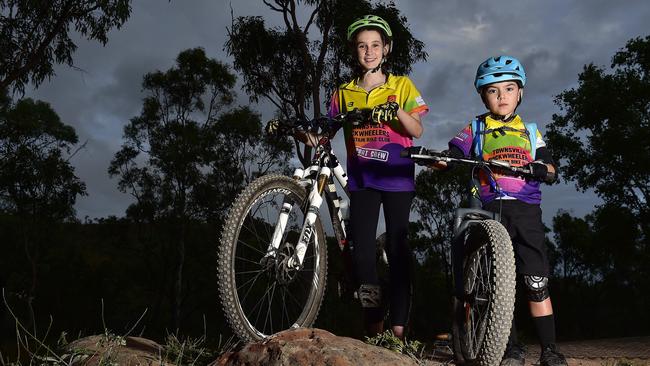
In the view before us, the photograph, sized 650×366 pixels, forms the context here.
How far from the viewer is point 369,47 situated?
15.8 feet

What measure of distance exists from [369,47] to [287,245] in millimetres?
1594

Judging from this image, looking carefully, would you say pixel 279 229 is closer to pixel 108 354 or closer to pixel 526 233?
pixel 108 354

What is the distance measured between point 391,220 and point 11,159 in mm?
28769

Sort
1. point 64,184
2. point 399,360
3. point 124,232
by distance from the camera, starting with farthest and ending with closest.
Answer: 1. point 124,232
2. point 64,184
3. point 399,360

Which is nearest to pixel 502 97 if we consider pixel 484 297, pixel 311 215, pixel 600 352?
pixel 484 297

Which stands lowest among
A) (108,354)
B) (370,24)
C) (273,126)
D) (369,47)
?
(108,354)

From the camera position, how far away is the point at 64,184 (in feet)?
102

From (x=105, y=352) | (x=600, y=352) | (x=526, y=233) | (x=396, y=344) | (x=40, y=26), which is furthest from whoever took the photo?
(x=40, y=26)

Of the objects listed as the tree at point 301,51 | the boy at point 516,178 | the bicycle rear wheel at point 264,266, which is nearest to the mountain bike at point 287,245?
the bicycle rear wheel at point 264,266

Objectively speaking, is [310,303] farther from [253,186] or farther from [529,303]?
[529,303]

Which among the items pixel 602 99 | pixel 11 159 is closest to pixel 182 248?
pixel 11 159

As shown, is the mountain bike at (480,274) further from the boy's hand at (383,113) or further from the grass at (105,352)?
the grass at (105,352)

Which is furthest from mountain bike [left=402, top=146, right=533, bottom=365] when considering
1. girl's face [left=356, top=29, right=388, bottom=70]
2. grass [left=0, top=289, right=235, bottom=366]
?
grass [left=0, top=289, right=235, bottom=366]

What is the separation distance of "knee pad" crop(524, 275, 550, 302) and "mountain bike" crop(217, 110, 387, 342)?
3.86ft
